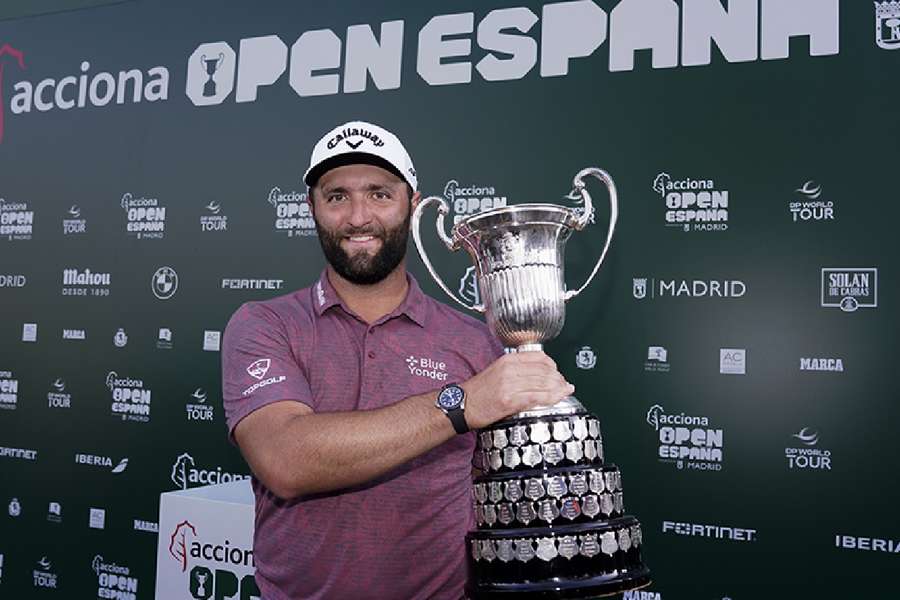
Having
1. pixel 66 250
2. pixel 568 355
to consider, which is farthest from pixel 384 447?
pixel 66 250

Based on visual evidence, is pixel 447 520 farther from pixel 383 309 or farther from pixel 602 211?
pixel 602 211

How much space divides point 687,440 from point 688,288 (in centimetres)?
61

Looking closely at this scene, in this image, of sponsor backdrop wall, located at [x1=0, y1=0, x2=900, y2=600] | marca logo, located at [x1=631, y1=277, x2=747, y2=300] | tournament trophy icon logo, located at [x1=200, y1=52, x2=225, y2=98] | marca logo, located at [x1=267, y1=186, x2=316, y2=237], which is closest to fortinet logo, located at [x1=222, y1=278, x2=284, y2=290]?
sponsor backdrop wall, located at [x1=0, y1=0, x2=900, y2=600]

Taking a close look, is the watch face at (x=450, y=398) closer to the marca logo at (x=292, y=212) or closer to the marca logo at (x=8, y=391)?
the marca logo at (x=292, y=212)

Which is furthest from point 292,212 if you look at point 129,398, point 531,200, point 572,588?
point 572,588

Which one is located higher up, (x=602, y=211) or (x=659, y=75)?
(x=659, y=75)

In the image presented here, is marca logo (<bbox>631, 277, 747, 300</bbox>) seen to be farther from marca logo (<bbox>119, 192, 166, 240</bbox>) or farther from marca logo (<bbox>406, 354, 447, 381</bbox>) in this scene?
marca logo (<bbox>119, 192, 166, 240</bbox>)

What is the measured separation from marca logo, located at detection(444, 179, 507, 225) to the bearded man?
67.8 inches

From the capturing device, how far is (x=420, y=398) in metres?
1.19

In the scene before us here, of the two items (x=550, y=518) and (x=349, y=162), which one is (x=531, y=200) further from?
(x=550, y=518)

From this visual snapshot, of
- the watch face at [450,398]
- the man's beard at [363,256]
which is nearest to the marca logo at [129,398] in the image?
the man's beard at [363,256]

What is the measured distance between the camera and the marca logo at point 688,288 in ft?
9.66

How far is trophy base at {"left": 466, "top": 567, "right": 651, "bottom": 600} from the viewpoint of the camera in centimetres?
116

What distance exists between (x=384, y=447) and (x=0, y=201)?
4191 millimetres
